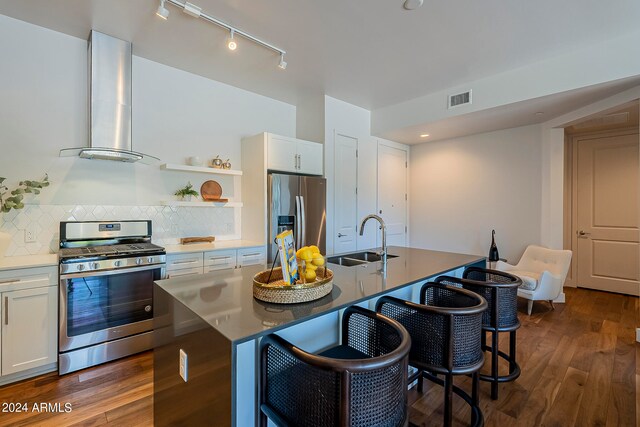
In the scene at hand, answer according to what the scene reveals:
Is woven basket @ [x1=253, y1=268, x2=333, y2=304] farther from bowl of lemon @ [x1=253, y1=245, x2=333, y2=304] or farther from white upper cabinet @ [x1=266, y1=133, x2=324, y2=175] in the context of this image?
white upper cabinet @ [x1=266, y1=133, x2=324, y2=175]

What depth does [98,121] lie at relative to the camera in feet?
8.96

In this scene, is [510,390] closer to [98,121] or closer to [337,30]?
[337,30]

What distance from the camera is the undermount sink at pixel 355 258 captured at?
8.35 feet

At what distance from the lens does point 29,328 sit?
7.22 ft

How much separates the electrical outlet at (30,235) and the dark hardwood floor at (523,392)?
113 cm

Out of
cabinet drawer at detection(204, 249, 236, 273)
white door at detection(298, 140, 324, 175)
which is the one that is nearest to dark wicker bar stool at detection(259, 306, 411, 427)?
cabinet drawer at detection(204, 249, 236, 273)

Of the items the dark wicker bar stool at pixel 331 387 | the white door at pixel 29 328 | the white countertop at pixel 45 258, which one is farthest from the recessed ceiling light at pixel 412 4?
the white door at pixel 29 328

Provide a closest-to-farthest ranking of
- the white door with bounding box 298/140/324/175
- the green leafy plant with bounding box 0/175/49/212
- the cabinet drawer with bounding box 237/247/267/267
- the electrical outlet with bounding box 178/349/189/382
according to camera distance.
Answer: the electrical outlet with bounding box 178/349/189/382 < the green leafy plant with bounding box 0/175/49/212 < the cabinet drawer with bounding box 237/247/267/267 < the white door with bounding box 298/140/324/175

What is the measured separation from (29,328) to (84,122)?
1.83 metres

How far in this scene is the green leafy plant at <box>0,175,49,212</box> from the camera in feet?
7.98

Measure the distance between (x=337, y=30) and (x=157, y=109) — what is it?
2083 millimetres

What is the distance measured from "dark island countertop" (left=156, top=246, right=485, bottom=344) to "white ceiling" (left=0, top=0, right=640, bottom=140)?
1967 mm

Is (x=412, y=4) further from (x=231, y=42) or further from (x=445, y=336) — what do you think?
(x=445, y=336)

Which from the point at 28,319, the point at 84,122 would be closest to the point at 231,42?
the point at 84,122
